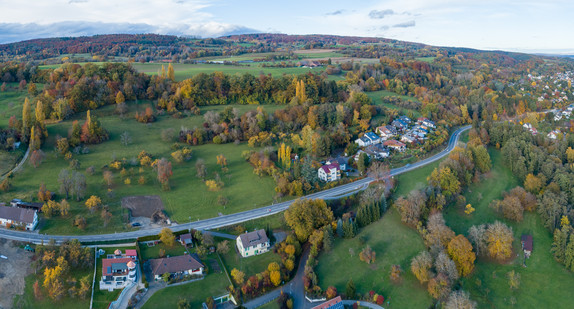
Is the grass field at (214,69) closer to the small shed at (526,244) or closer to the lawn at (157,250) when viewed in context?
the lawn at (157,250)

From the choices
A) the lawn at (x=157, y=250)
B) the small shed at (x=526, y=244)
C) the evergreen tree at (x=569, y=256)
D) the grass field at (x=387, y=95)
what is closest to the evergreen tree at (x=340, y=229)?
the lawn at (x=157, y=250)

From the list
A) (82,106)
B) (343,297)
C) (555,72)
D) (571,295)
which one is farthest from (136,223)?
(555,72)

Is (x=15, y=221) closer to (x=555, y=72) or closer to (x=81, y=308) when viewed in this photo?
(x=81, y=308)

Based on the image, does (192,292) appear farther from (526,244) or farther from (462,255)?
(526,244)

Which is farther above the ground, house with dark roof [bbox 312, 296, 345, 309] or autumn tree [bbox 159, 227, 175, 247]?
autumn tree [bbox 159, 227, 175, 247]

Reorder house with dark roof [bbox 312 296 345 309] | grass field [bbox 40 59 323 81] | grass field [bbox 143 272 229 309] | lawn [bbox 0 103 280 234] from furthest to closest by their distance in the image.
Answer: grass field [bbox 40 59 323 81], lawn [bbox 0 103 280 234], grass field [bbox 143 272 229 309], house with dark roof [bbox 312 296 345 309]

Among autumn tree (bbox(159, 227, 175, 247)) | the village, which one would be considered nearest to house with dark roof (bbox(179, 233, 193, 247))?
autumn tree (bbox(159, 227, 175, 247))

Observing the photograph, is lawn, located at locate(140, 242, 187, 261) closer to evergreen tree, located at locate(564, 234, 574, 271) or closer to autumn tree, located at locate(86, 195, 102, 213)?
autumn tree, located at locate(86, 195, 102, 213)
